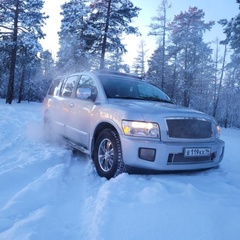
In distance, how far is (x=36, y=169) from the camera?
13.4 ft

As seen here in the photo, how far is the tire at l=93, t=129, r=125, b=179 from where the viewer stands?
3.77 meters

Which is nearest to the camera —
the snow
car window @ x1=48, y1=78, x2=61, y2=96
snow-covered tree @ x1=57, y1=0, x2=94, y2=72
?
the snow

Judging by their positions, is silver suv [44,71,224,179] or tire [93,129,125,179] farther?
tire [93,129,125,179]

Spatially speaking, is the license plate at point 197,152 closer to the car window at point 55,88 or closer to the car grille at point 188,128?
the car grille at point 188,128

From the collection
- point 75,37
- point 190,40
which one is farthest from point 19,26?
point 190,40

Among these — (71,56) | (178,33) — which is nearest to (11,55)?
(71,56)

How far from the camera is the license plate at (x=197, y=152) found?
3.69 meters

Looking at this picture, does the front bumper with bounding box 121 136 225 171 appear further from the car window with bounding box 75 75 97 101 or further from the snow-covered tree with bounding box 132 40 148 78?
the snow-covered tree with bounding box 132 40 148 78

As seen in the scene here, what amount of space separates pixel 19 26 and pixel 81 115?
2147 cm

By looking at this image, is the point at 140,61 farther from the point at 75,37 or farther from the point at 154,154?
the point at 154,154

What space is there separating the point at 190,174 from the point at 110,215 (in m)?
1.94

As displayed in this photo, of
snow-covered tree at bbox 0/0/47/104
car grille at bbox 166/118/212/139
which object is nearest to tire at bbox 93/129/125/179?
car grille at bbox 166/118/212/139

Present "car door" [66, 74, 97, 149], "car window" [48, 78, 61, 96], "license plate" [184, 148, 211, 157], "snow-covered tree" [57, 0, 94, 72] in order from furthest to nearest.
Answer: "snow-covered tree" [57, 0, 94, 72] → "car window" [48, 78, 61, 96] → "car door" [66, 74, 97, 149] → "license plate" [184, 148, 211, 157]

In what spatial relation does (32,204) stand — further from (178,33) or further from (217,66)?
(217,66)
